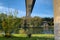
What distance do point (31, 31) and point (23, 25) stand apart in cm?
36

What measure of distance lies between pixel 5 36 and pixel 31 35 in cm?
94

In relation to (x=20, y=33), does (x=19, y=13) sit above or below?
above

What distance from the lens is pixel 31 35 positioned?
659cm

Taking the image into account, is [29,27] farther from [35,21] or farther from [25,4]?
[25,4]

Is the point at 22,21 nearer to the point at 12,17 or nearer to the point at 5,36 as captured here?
the point at 12,17

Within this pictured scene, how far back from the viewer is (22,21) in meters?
6.63

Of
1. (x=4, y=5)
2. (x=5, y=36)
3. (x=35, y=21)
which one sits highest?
(x=4, y=5)

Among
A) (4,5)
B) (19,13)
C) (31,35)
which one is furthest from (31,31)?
(4,5)

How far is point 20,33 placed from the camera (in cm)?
657

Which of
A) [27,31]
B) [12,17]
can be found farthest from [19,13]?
[27,31]

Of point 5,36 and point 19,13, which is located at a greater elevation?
point 19,13

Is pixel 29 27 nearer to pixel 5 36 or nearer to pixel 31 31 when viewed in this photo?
pixel 31 31

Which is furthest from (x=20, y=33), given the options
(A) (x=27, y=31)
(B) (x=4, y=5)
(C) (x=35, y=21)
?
(B) (x=4, y=5)

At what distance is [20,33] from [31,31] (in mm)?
403
